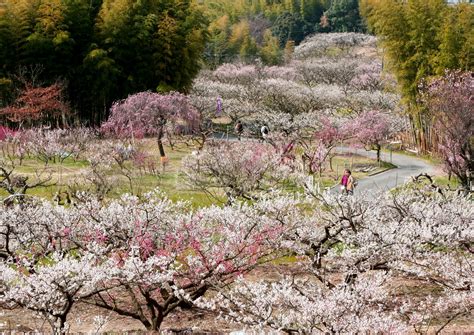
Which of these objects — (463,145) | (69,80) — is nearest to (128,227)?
(463,145)

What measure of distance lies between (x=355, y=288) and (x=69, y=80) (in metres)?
21.0

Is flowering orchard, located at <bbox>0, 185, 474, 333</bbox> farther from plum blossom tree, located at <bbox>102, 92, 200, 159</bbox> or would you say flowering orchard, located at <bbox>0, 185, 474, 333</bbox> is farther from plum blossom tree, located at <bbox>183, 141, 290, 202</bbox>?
plum blossom tree, located at <bbox>102, 92, 200, 159</bbox>

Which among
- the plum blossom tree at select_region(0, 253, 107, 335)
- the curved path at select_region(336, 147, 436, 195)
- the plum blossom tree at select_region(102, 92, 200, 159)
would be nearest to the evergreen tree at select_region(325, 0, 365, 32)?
the curved path at select_region(336, 147, 436, 195)

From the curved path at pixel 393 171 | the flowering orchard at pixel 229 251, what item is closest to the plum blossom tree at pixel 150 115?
the curved path at pixel 393 171

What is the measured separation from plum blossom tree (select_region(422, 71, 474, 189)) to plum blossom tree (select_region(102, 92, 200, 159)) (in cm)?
841

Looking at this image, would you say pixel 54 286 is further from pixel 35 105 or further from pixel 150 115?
pixel 35 105

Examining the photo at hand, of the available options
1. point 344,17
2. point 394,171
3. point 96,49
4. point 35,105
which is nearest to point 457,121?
point 394,171

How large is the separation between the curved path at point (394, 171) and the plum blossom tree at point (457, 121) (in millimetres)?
1661

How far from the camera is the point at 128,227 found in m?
6.82

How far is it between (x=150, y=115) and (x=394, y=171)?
8586 millimetres

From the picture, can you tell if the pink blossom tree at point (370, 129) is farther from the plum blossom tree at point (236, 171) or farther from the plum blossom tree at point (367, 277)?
the plum blossom tree at point (367, 277)

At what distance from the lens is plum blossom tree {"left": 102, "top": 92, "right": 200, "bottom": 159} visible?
1850 cm

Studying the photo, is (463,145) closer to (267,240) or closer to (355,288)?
(267,240)

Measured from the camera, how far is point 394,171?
61.6 ft
